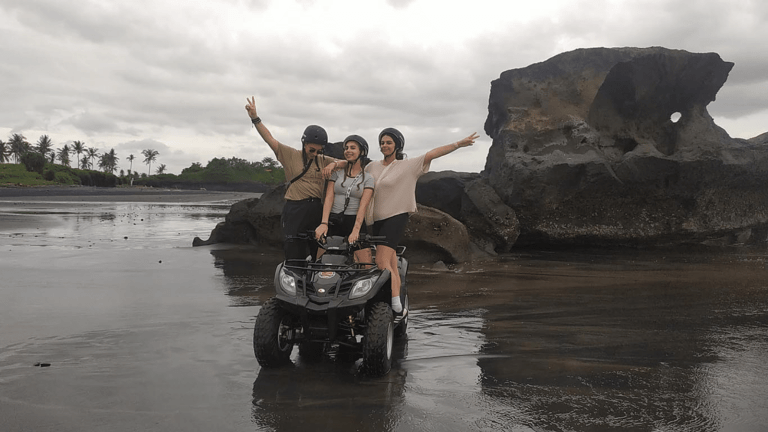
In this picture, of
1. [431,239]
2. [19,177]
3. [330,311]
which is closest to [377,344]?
[330,311]

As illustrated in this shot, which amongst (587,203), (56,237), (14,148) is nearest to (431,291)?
(587,203)

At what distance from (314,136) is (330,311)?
1.73 metres

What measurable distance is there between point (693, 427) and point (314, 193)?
10.9ft

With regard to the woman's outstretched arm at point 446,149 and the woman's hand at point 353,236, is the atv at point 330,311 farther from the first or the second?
the woman's outstretched arm at point 446,149

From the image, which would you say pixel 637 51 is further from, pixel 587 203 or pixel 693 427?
pixel 693 427

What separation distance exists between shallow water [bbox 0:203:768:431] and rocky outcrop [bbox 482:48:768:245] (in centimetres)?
434

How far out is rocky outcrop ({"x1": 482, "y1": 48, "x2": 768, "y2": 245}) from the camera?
13.2 m

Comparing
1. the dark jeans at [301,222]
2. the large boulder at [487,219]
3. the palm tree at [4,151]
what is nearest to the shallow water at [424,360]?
the dark jeans at [301,222]

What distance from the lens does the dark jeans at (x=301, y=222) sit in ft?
16.5

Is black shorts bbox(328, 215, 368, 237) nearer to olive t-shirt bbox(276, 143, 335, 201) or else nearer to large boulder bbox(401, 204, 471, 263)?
olive t-shirt bbox(276, 143, 335, 201)

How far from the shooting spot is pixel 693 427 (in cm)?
325

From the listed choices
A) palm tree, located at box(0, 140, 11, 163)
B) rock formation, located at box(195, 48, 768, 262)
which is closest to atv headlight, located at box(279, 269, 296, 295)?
rock formation, located at box(195, 48, 768, 262)

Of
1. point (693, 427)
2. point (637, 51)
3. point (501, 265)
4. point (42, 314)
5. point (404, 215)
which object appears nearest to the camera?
point (693, 427)

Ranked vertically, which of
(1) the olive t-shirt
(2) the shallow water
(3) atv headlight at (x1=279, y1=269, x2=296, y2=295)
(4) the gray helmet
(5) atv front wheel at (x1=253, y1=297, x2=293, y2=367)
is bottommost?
(2) the shallow water
